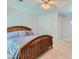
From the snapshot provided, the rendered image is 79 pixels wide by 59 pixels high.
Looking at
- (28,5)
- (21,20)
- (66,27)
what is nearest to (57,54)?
(28,5)

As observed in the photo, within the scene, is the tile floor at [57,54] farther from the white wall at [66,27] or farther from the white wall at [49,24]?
the white wall at [66,27]

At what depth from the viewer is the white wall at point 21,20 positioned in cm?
518

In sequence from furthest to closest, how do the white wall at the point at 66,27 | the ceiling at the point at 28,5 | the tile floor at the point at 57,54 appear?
the white wall at the point at 66,27, the ceiling at the point at 28,5, the tile floor at the point at 57,54

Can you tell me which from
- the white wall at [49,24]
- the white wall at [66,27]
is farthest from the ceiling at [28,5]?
the white wall at [66,27]

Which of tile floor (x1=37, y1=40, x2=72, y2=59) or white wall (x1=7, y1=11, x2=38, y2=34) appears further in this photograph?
white wall (x1=7, y1=11, x2=38, y2=34)

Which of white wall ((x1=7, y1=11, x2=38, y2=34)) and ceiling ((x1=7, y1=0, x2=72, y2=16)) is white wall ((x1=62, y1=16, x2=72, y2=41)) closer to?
white wall ((x1=7, y1=11, x2=38, y2=34))

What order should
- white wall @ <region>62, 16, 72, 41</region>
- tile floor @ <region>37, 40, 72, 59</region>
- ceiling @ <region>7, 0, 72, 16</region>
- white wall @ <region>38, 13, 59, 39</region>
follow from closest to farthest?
tile floor @ <region>37, 40, 72, 59</region>, ceiling @ <region>7, 0, 72, 16</region>, white wall @ <region>38, 13, 59, 39</region>, white wall @ <region>62, 16, 72, 41</region>

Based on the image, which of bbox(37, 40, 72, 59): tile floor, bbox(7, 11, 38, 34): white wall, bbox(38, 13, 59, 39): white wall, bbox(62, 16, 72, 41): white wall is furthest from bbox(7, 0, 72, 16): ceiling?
bbox(62, 16, 72, 41): white wall

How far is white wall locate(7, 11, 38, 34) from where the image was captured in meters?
5.18

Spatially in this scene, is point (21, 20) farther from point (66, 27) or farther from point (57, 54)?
point (66, 27)

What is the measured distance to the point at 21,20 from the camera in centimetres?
591
